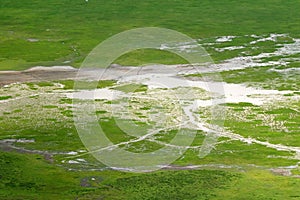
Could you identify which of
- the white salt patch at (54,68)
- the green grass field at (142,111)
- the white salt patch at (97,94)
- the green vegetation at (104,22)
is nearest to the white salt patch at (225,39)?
the green grass field at (142,111)

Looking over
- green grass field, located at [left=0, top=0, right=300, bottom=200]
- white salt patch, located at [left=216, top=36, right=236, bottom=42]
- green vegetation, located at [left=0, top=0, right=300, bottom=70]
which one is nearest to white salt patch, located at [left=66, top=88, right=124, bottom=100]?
green grass field, located at [left=0, top=0, right=300, bottom=200]

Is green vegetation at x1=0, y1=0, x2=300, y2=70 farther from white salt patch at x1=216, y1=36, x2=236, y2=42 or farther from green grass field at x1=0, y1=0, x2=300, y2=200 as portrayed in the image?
white salt patch at x1=216, y1=36, x2=236, y2=42

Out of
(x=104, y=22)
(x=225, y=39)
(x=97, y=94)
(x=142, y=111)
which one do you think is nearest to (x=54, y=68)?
(x=97, y=94)

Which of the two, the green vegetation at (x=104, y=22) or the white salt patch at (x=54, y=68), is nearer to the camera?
the white salt patch at (x=54, y=68)

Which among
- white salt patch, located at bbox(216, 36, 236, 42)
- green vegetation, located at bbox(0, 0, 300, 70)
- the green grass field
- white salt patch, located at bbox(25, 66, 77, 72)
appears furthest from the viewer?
white salt patch, located at bbox(216, 36, 236, 42)

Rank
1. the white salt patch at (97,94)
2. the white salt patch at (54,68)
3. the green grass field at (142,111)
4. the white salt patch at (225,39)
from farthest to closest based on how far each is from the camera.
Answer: the white salt patch at (225,39) → the white salt patch at (54,68) → the white salt patch at (97,94) → the green grass field at (142,111)

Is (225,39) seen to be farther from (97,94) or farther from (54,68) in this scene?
(97,94)

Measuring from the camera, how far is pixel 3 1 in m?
107

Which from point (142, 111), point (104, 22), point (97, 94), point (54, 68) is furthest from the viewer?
point (104, 22)

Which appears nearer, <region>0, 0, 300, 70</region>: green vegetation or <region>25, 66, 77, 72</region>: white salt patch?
<region>25, 66, 77, 72</region>: white salt patch

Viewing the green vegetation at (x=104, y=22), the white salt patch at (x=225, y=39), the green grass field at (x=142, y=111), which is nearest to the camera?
the green grass field at (x=142, y=111)

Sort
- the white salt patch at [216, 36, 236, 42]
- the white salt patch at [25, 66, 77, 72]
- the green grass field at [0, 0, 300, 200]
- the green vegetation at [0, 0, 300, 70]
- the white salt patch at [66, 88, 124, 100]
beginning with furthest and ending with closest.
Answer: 1. the white salt patch at [216, 36, 236, 42]
2. the green vegetation at [0, 0, 300, 70]
3. the white salt patch at [25, 66, 77, 72]
4. the white salt patch at [66, 88, 124, 100]
5. the green grass field at [0, 0, 300, 200]

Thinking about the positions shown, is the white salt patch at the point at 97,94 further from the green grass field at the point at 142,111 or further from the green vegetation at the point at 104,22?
the green vegetation at the point at 104,22

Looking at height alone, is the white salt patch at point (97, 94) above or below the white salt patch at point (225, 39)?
below
